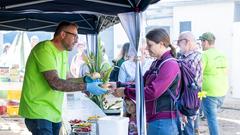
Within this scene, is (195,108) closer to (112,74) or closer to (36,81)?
(36,81)

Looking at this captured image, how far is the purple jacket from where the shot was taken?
329cm

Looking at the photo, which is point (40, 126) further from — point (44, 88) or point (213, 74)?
point (213, 74)

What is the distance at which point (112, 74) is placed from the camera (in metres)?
6.79

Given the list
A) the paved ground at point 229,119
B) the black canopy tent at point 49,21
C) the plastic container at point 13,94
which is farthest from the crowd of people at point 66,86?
the plastic container at point 13,94

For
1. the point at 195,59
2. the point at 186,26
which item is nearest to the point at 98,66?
the point at 195,59

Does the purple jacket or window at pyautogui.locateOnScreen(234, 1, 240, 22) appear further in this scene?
window at pyautogui.locateOnScreen(234, 1, 240, 22)

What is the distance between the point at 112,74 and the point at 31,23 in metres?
1.73

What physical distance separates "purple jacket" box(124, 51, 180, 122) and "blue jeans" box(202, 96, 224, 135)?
2.82 meters

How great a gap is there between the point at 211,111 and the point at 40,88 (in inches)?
138

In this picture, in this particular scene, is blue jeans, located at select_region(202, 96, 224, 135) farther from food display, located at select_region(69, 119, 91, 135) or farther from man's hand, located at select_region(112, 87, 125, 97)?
man's hand, located at select_region(112, 87, 125, 97)

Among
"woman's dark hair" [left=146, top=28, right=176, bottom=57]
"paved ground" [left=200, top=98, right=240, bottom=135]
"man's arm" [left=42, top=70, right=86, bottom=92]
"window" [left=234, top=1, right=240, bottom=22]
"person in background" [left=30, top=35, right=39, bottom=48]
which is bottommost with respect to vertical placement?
"paved ground" [left=200, top=98, right=240, bottom=135]

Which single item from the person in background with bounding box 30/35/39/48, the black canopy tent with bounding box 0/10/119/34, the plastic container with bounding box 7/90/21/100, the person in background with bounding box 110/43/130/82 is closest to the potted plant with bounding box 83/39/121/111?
the person in background with bounding box 110/43/130/82

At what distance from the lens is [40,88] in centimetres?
337

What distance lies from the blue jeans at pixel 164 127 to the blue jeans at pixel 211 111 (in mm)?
2772
